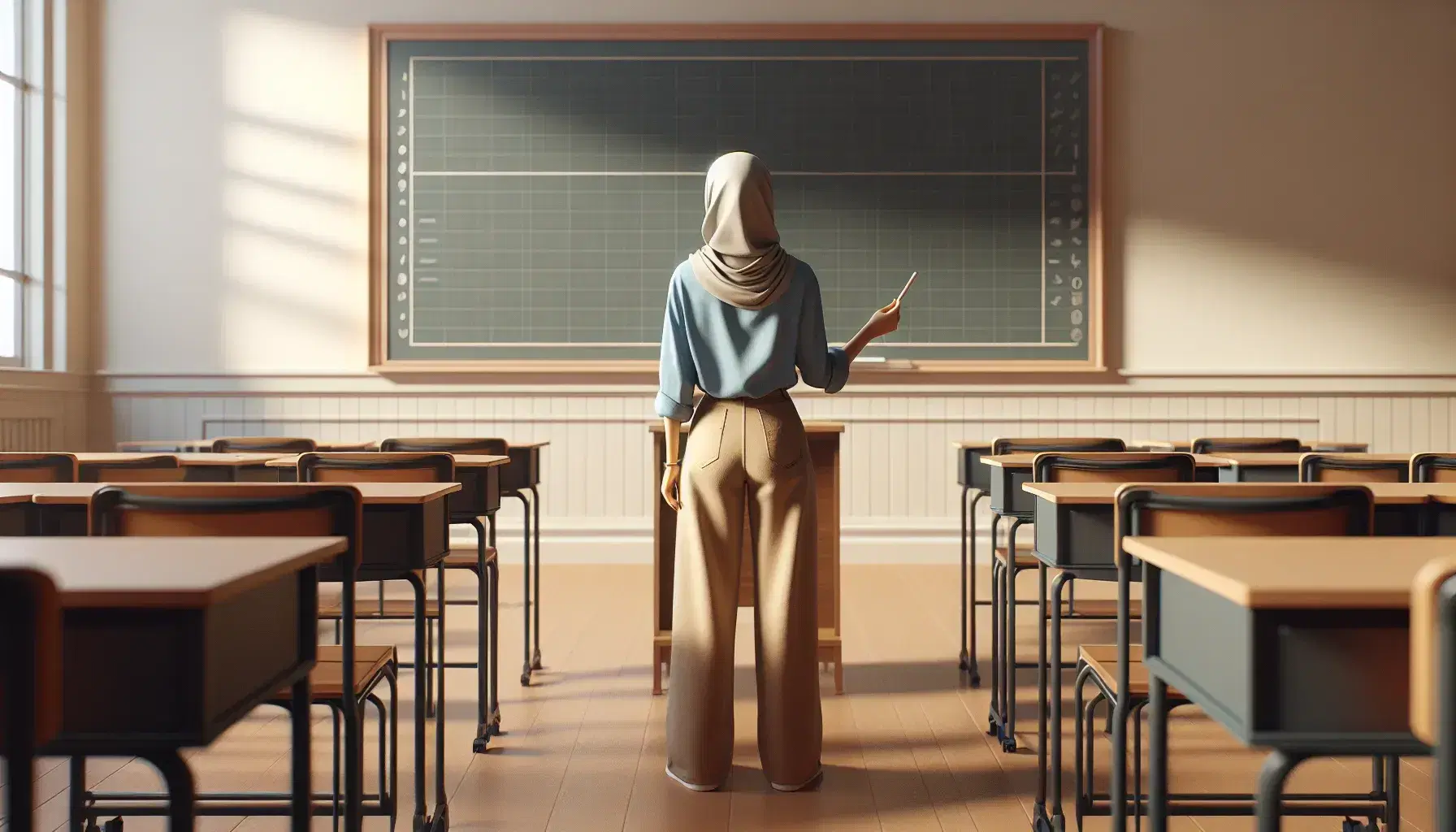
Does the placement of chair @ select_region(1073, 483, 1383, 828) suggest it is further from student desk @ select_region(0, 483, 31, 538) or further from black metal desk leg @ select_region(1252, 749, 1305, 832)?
student desk @ select_region(0, 483, 31, 538)

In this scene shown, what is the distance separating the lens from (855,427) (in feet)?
19.7

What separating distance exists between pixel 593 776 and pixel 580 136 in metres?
4.18

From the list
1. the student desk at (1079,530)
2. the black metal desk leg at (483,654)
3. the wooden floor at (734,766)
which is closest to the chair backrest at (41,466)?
the wooden floor at (734,766)

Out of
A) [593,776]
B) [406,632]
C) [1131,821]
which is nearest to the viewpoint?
[1131,821]

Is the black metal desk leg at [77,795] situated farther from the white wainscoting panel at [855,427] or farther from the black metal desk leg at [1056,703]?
the white wainscoting panel at [855,427]

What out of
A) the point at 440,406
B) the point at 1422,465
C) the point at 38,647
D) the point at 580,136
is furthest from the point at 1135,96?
the point at 38,647

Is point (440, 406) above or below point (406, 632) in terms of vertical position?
above

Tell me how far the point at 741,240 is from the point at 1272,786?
5.27ft

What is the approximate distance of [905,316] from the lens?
594 cm

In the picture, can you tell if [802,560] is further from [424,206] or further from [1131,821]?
[424,206]

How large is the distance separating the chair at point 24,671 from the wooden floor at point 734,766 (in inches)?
57.1

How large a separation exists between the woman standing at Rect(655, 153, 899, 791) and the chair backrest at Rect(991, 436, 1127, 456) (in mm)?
1280

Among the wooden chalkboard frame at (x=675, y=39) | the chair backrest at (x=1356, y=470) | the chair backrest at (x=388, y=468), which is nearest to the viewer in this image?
the chair backrest at (x=388, y=468)

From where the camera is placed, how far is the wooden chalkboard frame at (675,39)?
5.83 m
